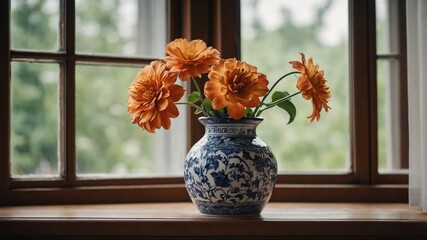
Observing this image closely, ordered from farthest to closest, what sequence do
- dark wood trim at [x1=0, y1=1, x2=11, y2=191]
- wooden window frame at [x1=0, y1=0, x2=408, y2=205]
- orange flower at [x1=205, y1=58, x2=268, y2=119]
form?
wooden window frame at [x1=0, y1=0, x2=408, y2=205], dark wood trim at [x1=0, y1=1, x2=11, y2=191], orange flower at [x1=205, y1=58, x2=268, y2=119]

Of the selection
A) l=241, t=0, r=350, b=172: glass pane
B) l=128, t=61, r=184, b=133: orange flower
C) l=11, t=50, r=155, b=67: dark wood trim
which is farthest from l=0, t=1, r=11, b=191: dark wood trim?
l=241, t=0, r=350, b=172: glass pane

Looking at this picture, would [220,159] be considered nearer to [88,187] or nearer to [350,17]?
[88,187]

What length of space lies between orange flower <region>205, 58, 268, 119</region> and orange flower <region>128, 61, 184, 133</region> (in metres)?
0.11

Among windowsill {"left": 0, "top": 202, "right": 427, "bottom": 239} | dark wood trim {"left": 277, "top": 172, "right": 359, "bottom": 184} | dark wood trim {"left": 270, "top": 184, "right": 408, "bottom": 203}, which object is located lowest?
windowsill {"left": 0, "top": 202, "right": 427, "bottom": 239}

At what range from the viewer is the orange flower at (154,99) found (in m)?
1.64

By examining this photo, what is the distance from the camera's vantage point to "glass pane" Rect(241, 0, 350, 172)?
697cm

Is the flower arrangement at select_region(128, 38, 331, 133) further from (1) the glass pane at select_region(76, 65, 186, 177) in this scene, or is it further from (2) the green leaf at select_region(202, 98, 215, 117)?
Result: (1) the glass pane at select_region(76, 65, 186, 177)

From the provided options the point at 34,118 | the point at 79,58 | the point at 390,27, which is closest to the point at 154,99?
the point at 79,58

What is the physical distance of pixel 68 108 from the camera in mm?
1994

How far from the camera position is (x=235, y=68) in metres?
1.62

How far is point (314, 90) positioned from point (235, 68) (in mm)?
243

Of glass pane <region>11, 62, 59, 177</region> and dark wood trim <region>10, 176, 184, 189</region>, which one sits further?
glass pane <region>11, 62, 59, 177</region>

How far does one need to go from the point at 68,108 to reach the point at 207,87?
60 cm

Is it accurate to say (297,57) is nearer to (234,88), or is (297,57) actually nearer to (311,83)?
(311,83)
